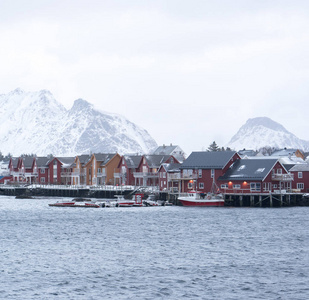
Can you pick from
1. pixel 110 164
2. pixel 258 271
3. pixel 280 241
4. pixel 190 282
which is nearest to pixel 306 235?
pixel 280 241

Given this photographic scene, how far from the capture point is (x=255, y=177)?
403 ft

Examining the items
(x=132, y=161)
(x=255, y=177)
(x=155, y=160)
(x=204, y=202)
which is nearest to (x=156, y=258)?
(x=204, y=202)

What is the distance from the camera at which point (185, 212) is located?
364ft

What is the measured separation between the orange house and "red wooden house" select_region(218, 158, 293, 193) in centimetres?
6322

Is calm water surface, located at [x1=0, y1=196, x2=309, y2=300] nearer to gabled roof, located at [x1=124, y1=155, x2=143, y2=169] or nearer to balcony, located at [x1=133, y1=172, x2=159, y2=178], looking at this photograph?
balcony, located at [x1=133, y1=172, x2=159, y2=178]

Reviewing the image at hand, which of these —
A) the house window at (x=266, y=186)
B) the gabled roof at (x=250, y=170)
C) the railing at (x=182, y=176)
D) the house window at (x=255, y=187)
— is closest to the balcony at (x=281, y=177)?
the house window at (x=266, y=186)

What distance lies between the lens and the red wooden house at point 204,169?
5118 inches

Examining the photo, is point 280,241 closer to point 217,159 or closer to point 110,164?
point 217,159

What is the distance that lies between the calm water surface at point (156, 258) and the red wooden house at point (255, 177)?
25.1 meters

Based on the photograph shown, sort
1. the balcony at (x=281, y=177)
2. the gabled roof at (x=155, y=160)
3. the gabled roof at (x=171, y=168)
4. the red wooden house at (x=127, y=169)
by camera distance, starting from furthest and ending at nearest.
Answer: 1. the red wooden house at (x=127, y=169)
2. the gabled roof at (x=155, y=160)
3. the gabled roof at (x=171, y=168)
4. the balcony at (x=281, y=177)

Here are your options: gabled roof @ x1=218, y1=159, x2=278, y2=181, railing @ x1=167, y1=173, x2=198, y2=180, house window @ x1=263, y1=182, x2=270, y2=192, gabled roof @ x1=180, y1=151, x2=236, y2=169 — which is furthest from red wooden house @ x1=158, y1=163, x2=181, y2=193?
house window @ x1=263, y1=182, x2=270, y2=192

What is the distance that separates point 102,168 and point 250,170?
7361 centimetres

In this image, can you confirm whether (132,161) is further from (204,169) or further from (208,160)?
(204,169)

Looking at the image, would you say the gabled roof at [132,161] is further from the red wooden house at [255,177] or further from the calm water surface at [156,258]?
the calm water surface at [156,258]
